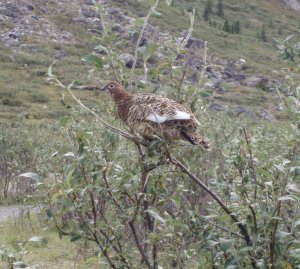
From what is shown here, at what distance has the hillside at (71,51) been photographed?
4258 centimetres

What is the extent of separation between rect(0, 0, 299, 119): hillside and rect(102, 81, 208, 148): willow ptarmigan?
33.9m

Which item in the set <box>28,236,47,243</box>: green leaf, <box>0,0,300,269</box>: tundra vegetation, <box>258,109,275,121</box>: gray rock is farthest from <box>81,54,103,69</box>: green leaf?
<box>258,109,275,121</box>: gray rock

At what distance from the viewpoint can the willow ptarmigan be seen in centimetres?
288

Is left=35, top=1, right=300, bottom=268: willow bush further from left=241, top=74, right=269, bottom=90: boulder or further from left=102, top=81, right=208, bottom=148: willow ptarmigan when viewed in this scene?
left=241, top=74, right=269, bottom=90: boulder

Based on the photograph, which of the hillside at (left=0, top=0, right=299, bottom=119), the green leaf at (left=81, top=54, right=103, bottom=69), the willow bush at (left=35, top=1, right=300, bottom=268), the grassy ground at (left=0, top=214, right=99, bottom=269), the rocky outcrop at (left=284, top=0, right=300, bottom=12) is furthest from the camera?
the rocky outcrop at (left=284, top=0, right=300, bottom=12)

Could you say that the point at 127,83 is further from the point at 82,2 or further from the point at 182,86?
the point at 82,2

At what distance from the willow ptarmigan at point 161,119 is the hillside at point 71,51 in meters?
33.9

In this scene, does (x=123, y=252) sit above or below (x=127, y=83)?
below

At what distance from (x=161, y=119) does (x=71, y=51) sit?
52.4 meters

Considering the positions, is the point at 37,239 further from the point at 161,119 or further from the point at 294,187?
the point at 294,187

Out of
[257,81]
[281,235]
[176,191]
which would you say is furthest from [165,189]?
[257,81]

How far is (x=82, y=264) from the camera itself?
922 centimetres

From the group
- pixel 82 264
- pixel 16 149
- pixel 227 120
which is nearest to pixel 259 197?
pixel 82 264

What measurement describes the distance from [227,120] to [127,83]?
368 inches
